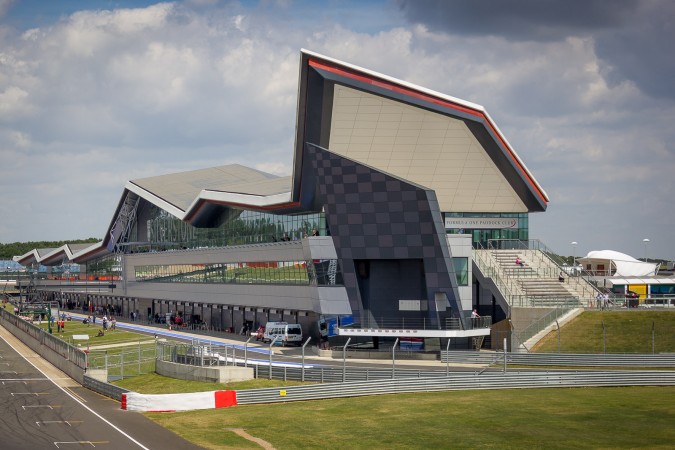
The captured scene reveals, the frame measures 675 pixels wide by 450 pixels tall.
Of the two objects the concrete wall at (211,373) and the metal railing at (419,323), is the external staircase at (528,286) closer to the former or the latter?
the metal railing at (419,323)

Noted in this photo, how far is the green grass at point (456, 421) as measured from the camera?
118 feet

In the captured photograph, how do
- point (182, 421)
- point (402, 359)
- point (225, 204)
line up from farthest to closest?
point (225, 204) < point (402, 359) < point (182, 421)

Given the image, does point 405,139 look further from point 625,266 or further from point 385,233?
point 625,266

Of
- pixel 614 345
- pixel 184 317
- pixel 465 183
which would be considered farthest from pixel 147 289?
pixel 614 345

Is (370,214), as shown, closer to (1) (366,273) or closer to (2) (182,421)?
(1) (366,273)

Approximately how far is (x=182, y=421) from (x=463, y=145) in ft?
148

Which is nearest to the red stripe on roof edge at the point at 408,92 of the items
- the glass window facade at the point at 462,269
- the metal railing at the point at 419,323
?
the glass window facade at the point at 462,269

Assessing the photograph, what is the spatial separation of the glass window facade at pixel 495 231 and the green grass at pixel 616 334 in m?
21.8

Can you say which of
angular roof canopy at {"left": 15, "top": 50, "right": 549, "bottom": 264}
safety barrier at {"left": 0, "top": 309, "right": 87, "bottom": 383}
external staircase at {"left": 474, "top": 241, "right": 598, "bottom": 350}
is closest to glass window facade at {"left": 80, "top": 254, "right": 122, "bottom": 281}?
safety barrier at {"left": 0, "top": 309, "right": 87, "bottom": 383}

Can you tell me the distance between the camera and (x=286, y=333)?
3120 inches

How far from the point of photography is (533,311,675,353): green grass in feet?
198

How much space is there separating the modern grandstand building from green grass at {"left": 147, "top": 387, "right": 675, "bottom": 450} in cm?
2039

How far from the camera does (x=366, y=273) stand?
73.1 metres

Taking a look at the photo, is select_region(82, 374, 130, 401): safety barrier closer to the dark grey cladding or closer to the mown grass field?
the mown grass field
